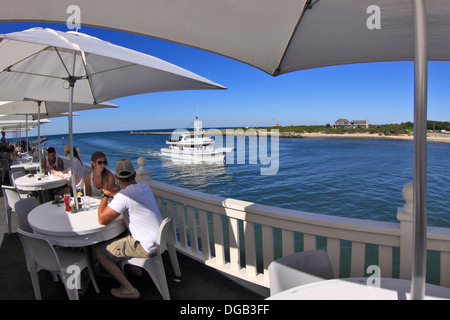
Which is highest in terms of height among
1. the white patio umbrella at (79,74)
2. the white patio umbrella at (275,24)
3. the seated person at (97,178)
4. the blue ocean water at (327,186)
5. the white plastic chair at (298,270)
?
the white patio umbrella at (79,74)

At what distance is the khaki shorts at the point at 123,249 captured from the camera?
232 cm

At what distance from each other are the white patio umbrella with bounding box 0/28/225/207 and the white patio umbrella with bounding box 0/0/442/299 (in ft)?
2.06

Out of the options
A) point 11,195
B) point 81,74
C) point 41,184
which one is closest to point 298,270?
point 81,74

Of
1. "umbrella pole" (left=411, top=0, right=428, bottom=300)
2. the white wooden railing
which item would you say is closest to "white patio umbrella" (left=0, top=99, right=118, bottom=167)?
the white wooden railing

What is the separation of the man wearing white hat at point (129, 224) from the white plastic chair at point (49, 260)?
23 cm

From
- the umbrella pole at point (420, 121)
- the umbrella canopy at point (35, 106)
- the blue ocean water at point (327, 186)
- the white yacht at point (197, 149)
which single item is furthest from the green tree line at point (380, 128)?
the umbrella pole at point (420, 121)

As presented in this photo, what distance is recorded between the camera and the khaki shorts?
2322mm

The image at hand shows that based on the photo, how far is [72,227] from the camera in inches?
92.0

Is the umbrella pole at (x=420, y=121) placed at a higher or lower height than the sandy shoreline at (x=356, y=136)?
lower

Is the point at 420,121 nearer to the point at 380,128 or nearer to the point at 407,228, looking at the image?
the point at 407,228

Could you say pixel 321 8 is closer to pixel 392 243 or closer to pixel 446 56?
pixel 446 56

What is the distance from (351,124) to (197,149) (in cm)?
7442

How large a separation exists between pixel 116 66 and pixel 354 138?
85.3 meters

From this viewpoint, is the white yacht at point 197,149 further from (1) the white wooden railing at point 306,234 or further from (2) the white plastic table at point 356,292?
(2) the white plastic table at point 356,292
